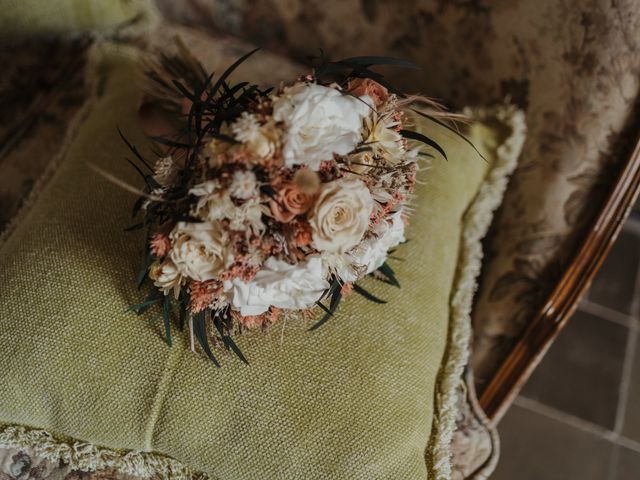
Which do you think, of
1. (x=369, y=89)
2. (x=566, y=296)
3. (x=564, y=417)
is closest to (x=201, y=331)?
(x=369, y=89)

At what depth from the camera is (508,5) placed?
76 cm

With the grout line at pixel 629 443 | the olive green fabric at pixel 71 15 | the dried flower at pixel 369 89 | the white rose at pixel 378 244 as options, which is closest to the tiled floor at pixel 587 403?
the grout line at pixel 629 443

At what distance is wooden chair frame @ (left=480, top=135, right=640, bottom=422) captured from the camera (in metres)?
0.71

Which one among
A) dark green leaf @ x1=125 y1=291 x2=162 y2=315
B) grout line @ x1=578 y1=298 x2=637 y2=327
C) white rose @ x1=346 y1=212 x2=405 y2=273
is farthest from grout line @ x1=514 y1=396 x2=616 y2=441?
dark green leaf @ x1=125 y1=291 x2=162 y2=315

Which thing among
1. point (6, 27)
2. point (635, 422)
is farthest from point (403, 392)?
point (635, 422)

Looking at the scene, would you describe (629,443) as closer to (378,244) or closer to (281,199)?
Answer: (378,244)

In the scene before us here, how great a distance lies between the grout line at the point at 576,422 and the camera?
1.27 meters

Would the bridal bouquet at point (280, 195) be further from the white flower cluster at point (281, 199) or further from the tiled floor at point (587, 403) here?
the tiled floor at point (587, 403)

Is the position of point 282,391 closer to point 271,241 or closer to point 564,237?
point 271,241

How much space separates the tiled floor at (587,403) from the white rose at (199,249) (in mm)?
1022

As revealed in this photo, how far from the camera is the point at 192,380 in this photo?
591 mm

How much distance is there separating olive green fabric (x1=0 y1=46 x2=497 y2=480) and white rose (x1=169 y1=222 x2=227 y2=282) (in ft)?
0.49

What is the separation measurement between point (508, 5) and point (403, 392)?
1.74 ft

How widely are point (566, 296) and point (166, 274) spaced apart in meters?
0.53
